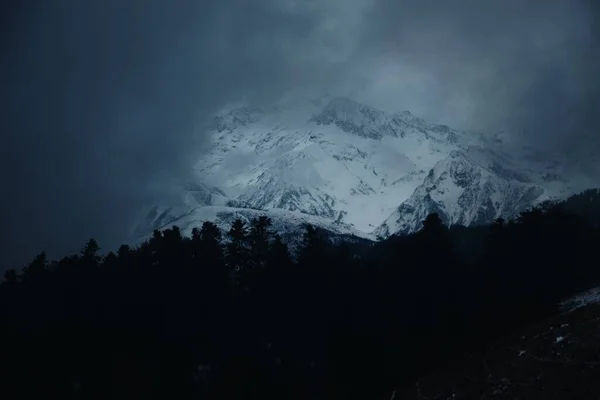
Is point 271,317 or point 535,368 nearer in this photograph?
point 535,368

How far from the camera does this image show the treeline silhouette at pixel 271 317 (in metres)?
53.6

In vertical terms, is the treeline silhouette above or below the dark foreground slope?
above

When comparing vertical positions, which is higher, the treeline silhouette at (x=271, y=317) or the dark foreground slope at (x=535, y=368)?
the treeline silhouette at (x=271, y=317)

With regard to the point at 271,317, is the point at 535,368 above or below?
below

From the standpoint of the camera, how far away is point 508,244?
211ft

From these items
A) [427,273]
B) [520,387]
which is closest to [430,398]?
[520,387]

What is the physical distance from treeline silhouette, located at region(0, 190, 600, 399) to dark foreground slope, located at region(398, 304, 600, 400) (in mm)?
6739

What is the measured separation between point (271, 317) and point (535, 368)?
32.5m

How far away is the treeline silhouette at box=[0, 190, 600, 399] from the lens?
53562 millimetres

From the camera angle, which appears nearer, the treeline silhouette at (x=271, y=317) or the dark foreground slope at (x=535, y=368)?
the dark foreground slope at (x=535, y=368)

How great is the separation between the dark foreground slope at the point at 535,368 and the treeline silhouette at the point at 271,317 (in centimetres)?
674

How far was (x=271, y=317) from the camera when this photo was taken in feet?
202

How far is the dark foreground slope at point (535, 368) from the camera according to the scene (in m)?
32.1

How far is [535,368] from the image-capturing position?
116ft
